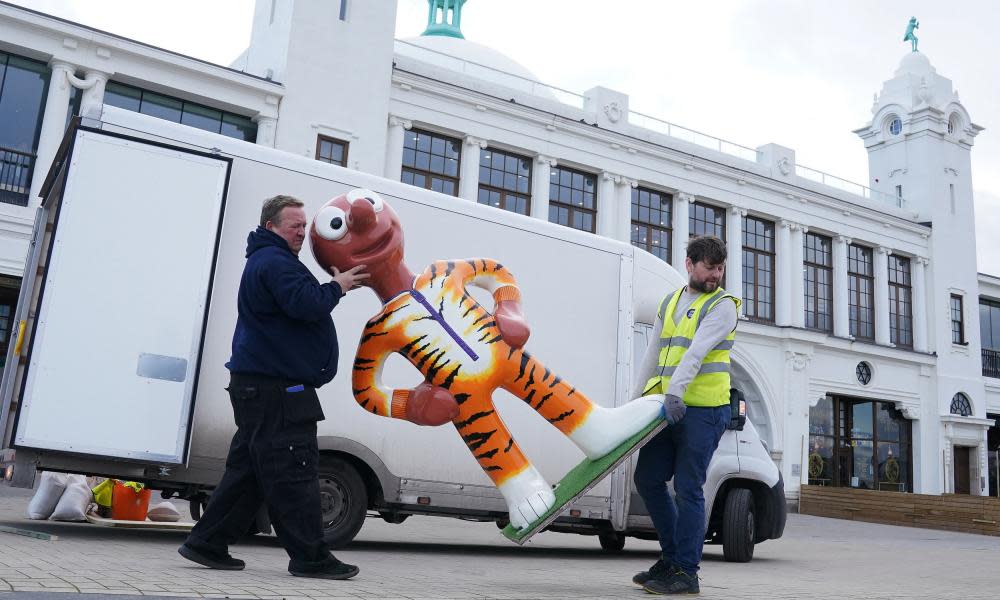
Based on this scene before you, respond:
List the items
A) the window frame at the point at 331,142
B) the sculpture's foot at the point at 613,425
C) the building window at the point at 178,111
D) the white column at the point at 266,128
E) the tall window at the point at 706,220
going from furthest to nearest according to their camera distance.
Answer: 1. the tall window at the point at 706,220
2. the window frame at the point at 331,142
3. the white column at the point at 266,128
4. the building window at the point at 178,111
5. the sculpture's foot at the point at 613,425

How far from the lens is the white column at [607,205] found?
1003 inches

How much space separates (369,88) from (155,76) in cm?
480

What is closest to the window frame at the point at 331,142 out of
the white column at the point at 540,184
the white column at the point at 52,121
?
the white column at the point at 52,121

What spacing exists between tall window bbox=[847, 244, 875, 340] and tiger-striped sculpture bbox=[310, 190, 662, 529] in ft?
90.4

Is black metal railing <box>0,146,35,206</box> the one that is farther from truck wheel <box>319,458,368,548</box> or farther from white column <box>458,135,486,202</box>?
truck wheel <box>319,458,368,548</box>

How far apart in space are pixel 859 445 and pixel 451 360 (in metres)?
28.1

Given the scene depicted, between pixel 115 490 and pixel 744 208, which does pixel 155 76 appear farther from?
pixel 744 208

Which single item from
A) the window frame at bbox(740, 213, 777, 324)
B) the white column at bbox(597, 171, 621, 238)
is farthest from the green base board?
the window frame at bbox(740, 213, 777, 324)

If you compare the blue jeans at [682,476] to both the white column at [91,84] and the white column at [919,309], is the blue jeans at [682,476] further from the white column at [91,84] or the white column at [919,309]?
the white column at [919,309]

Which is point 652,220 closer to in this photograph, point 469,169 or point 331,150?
point 469,169

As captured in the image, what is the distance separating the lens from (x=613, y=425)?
17.4 ft

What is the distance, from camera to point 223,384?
6.77 metres

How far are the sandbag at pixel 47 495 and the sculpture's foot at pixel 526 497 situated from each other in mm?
4969

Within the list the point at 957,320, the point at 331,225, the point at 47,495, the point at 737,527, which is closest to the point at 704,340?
the point at 331,225
